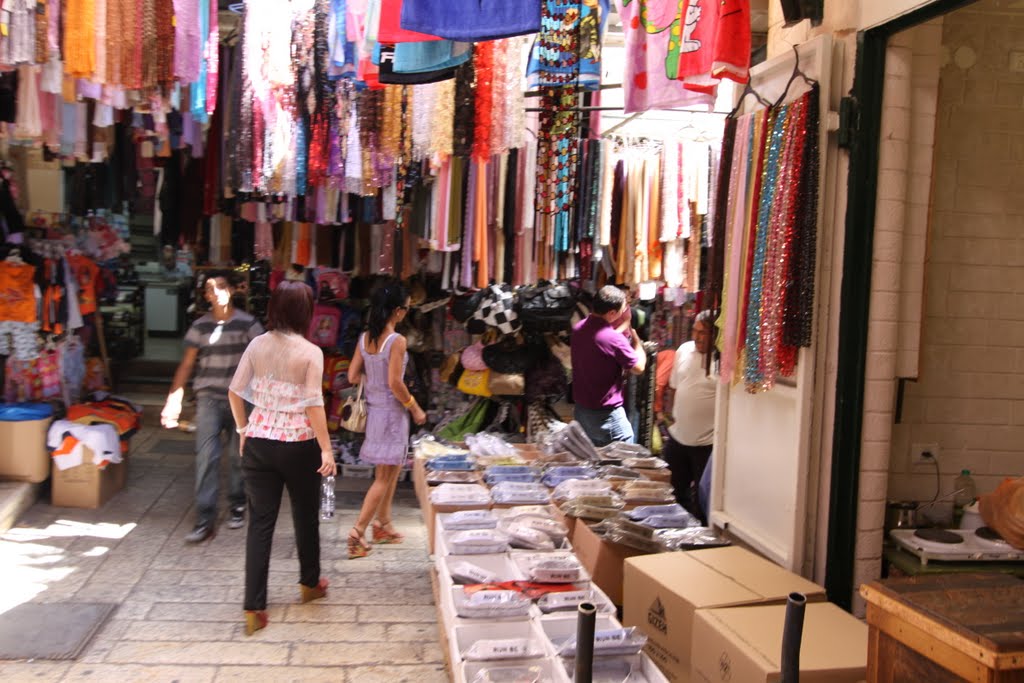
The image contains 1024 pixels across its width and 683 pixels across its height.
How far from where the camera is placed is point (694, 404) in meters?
5.51

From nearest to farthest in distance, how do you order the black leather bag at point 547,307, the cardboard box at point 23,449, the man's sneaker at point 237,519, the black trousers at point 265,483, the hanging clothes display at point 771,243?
the hanging clothes display at point 771,243, the black trousers at point 265,483, the man's sneaker at point 237,519, the cardboard box at point 23,449, the black leather bag at point 547,307

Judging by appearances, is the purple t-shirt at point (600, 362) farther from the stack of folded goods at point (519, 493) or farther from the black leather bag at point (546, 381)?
the stack of folded goods at point (519, 493)

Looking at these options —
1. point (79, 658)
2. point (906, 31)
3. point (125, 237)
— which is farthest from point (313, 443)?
point (125, 237)

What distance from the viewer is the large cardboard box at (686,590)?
9.94 ft

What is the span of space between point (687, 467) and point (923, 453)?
7.51 feet

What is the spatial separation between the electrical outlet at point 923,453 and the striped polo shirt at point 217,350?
400 cm

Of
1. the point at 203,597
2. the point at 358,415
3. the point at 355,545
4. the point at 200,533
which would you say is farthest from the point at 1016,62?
the point at 200,533

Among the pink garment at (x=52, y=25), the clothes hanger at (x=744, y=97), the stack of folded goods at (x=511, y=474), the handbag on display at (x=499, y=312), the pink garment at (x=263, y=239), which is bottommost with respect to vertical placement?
the stack of folded goods at (x=511, y=474)

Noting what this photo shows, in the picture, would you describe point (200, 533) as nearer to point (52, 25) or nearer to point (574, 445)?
point (574, 445)

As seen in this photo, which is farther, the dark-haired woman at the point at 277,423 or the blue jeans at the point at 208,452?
the blue jeans at the point at 208,452

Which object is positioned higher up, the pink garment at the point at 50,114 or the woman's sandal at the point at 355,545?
the pink garment at the point at 50,114

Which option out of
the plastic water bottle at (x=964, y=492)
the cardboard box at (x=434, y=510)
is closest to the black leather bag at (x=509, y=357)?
the cardboard box at (x=434, y=510)

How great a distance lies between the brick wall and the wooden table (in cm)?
132

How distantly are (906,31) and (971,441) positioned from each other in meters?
1.67
